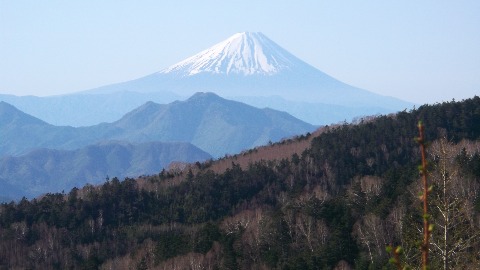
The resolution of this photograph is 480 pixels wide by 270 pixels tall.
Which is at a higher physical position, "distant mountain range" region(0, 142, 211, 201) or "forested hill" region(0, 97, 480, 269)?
"forested hill" region(0, 97, 480, 269)

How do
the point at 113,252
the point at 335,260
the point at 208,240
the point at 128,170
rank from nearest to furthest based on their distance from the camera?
the point at 335,260
the point at 208,240
the point at 113,252
the point at 128,170

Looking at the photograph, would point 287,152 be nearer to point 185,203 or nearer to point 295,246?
point 185,203

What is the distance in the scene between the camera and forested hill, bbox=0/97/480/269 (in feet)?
96.0

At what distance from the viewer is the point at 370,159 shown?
1850 inches

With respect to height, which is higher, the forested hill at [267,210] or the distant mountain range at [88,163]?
the forested hill at [267,210]

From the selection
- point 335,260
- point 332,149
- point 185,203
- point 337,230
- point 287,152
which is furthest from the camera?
point 287,152

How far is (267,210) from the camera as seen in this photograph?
42875 mm

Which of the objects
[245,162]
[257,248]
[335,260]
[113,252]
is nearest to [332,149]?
[245,162]

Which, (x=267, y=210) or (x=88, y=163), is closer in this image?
(x=267, y=210)

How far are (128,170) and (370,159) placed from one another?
131m

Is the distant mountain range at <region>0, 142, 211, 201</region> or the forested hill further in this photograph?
the distant mountain range at <region>0, 142, 211, 201</region>

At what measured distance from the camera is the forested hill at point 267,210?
29.2m

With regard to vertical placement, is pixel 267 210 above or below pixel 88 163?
above

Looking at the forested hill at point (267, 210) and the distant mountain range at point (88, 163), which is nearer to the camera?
the forested hill at point (267, 210)
